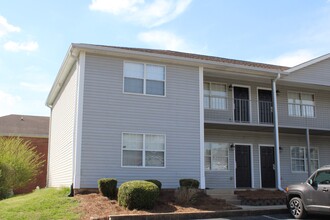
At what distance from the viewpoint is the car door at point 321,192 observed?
10641mm

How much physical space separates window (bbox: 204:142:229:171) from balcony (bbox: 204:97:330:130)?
1.27m

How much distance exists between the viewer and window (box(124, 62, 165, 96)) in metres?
15.4

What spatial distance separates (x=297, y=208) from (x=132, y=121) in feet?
22.3

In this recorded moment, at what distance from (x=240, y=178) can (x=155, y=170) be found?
5.47 metres

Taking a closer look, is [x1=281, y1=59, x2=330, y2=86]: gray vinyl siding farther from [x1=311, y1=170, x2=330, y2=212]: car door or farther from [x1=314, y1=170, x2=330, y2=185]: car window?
[x1=311, y1=170, x2=330, y2=212]: car door

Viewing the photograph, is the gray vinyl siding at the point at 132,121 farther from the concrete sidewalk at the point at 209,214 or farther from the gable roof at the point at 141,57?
the concrete sidewalk at the point at 209,214

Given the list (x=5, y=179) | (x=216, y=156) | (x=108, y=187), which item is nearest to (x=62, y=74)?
(x=5, y=179)

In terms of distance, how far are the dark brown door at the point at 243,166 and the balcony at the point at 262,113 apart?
1.40 m

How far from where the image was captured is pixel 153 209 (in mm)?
12211

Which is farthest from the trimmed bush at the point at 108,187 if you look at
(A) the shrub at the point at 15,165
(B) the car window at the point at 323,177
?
(A) the shrub at the point at 15,165

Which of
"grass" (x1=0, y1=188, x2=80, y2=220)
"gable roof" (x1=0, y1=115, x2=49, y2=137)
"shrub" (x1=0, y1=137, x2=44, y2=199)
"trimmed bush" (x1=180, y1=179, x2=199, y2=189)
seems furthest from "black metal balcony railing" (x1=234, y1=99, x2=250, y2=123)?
"gable roof" (x1=0, y1=115, x2=49, y2=137)

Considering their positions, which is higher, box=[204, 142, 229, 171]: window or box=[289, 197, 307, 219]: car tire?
box=[204, 142, 229, 171]: window

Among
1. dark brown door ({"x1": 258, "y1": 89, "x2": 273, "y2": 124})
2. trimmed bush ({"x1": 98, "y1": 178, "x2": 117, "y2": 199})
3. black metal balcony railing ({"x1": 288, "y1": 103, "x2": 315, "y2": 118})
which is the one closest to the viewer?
trimmed bush ({"x1": 98, "y1": 178, "x2": 117, "y2": 199})

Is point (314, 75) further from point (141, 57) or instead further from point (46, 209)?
point (46, 209)
